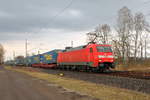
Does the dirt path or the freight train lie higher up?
the freight train

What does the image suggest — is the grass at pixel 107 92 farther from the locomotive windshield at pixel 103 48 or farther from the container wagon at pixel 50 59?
the container wagon at pixel 50 59

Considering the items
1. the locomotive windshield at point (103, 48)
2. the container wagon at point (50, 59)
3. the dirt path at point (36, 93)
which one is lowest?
the dirt path at point (36, 93)

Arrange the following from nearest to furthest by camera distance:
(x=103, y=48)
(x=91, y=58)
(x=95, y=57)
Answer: (x=95, y=57) < (x=91, y=58) < (x=103, y=48)

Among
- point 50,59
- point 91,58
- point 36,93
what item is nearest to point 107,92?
point 36,93

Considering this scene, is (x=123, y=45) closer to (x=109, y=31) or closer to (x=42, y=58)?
(x=109, y=31)

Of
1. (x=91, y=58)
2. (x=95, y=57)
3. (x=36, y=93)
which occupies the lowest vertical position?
(x=36, y=93)

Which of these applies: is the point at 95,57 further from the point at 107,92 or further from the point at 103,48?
the point at 107,92

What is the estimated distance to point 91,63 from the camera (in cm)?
2488

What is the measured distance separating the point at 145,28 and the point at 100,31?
58.6ft

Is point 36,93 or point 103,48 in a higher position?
point 103,48

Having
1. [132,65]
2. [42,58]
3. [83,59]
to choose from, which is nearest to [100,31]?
[42,58]

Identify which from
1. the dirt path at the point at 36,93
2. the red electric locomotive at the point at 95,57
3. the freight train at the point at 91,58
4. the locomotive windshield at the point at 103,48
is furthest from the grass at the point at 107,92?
the locomotive windshield at the point at 103,48

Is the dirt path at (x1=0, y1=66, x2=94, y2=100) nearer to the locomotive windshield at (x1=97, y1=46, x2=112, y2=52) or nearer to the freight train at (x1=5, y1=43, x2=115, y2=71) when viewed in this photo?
the freight train at (x1=5, y1=43, x2=115, y2=71)

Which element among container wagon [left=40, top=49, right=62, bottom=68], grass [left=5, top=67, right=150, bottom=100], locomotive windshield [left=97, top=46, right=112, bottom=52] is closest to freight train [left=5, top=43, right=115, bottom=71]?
locomotive windshield [left=97, top=46, right=112, bottom=52]
